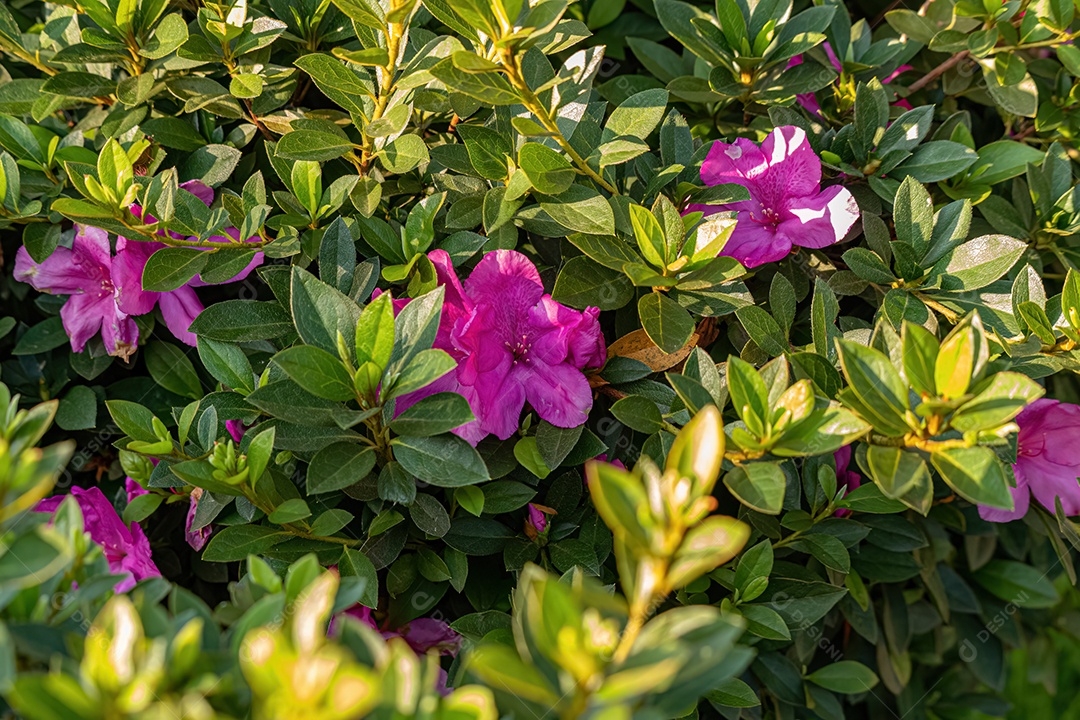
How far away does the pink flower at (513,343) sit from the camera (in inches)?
46.7

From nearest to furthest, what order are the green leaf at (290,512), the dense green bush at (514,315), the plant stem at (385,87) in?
1. the dense green bush at (514,315)
2. the green leaf at (290,512)
3. the plant stem at (385,87)

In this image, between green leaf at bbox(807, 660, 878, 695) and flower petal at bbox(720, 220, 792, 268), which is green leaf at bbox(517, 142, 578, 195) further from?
green leaf at bbox(807, 660, 878, 695)

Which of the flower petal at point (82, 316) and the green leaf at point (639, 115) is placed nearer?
the green leaf at point (639, 115)

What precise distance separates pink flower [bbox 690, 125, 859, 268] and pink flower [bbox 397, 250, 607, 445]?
29cm

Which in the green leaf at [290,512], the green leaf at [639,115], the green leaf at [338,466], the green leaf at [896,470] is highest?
the green leaf at [639,115]

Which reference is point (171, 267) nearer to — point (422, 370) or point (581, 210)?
point (422, 370)

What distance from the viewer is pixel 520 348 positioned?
125 cm

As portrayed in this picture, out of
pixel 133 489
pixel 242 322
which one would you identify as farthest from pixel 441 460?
pixel 133 489

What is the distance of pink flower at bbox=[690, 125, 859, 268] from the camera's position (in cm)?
132

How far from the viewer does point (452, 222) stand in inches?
50.0

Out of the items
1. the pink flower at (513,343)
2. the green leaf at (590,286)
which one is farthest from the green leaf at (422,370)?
the green leaf at (590,286)

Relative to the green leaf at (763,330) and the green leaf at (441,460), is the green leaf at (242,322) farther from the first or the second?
the green leaf at (763,330)

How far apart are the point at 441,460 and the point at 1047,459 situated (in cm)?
95

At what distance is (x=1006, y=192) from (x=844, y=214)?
0.60 metres
